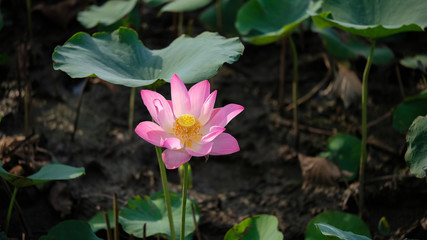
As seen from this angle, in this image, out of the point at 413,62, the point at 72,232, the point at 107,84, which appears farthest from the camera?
the point at 107,84

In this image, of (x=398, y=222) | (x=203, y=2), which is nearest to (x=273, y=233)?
(x=398, y=222)

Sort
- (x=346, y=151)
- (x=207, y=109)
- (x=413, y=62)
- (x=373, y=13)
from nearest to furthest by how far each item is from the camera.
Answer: (x=207, y=109) → (x=373, y=13) → (x=346, y=151) → (x=413, y=62)

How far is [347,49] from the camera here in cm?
208

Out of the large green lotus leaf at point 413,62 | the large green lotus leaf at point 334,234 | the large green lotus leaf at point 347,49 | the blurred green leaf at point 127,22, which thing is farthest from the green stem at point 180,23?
the large green lotus leaf at point 334,234

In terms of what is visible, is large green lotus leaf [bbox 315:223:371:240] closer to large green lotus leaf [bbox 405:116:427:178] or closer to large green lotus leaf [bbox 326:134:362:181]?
large green lotus leaf [bbox 405:116:427:178]

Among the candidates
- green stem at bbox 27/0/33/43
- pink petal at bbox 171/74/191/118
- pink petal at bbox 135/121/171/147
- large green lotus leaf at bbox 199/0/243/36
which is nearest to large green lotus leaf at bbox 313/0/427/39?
pink petal at bbox 171/74/191/118

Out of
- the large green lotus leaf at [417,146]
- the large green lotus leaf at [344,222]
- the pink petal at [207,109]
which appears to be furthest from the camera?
the large green lotus leaf at [344,222]

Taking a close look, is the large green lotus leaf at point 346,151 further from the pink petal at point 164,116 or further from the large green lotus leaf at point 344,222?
the pink petal at point 164,116

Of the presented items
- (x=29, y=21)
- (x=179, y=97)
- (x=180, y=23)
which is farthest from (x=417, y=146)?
(x=29, y=21)

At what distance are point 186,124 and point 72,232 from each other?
0.57 m

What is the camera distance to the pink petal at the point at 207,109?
3.81ft

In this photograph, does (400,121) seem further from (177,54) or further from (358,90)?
(177,54)

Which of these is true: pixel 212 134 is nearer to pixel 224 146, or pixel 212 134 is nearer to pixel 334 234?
pixel 224 146

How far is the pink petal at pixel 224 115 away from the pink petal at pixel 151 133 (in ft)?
0.41
